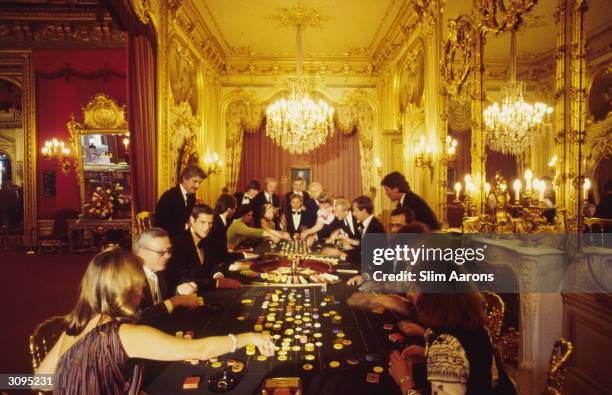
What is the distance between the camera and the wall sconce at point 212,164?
26.9ft

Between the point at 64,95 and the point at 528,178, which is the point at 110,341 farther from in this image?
the point at 64,95

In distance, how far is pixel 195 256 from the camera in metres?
2.91

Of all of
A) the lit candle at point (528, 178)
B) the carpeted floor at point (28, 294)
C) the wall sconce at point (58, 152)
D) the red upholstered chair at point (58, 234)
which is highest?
the wall sconce at point (58, 152)

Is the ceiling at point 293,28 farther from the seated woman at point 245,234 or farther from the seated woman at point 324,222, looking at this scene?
the seated woman at point 245,234

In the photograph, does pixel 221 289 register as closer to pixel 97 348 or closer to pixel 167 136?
pixel 97 348

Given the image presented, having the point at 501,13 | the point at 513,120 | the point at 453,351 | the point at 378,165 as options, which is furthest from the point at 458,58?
the point at 453,351

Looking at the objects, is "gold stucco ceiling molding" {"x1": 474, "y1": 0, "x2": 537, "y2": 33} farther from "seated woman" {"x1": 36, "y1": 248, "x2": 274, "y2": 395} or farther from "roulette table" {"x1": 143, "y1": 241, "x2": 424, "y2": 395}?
"seated woman" {"x1": 36, "y1": 248, "x2": 274, "y2": 395}

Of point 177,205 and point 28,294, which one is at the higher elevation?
point 177,205

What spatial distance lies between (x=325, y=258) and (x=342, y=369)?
215 cm

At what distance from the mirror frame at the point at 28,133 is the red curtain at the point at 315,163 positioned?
4.90 meters

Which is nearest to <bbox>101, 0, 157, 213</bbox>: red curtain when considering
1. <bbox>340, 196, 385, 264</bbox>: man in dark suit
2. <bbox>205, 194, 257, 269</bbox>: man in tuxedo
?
<bbox>205, 194, 257, 269</bbox>: man in tuxedo

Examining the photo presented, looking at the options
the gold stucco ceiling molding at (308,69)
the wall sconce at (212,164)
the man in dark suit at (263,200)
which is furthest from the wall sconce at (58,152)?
the man in dark suit at (263,200)

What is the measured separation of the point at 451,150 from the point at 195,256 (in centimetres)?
390

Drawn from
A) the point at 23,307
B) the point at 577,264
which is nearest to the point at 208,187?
the point at 23,307
